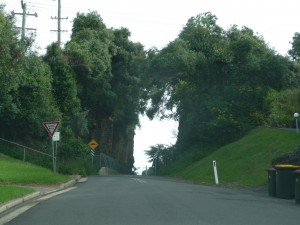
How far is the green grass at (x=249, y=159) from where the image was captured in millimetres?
29453

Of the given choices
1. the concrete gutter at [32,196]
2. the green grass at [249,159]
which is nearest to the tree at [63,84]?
the green grass at [249,159]

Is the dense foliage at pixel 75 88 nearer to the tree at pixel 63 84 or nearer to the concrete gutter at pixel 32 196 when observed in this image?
the tree at pixel 63 84

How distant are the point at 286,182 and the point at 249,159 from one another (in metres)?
13.3

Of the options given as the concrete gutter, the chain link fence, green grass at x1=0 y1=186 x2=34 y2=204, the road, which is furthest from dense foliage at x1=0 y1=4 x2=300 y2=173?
the road

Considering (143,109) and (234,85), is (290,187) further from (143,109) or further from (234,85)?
(143,109)

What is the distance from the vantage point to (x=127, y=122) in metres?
65.1

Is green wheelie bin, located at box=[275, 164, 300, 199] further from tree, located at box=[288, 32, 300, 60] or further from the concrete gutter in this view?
tree, located at box=[288, 32, 300, 60]

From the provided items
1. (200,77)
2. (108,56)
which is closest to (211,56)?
(200,77)

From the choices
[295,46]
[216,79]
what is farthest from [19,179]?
[295,46]

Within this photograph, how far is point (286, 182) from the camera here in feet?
66.9

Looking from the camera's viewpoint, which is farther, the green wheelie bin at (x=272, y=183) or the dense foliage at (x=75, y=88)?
the dense foliage at (x=75, y=88)

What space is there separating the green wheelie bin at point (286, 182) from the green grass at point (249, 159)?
223 inches

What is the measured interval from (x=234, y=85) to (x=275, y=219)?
35.8m

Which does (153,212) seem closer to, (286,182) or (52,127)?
(286,182)
